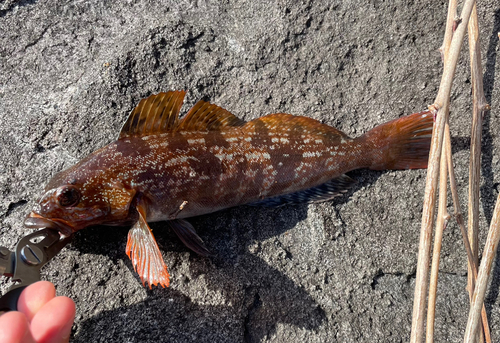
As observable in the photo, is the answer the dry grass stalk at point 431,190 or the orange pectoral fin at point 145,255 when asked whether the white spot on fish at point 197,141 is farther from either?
the dry grass stalk at point 431,190

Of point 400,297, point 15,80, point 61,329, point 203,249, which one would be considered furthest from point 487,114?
point 15,80

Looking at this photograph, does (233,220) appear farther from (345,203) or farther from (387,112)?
(387,112)

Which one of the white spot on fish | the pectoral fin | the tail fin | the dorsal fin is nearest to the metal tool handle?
the pectoral fin

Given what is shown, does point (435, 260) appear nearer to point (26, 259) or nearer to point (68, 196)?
point (68, 196)

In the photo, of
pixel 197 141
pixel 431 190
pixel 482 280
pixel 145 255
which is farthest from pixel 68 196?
pixel 482 280

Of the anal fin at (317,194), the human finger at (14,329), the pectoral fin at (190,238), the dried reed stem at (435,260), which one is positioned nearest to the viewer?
the human finger at (14,329)

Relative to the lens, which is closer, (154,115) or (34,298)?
(34,298)

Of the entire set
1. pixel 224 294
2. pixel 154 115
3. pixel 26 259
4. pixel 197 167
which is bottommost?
pixel 224 294

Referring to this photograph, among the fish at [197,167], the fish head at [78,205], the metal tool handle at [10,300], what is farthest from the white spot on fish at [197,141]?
the metal tool handle at [10,300]
